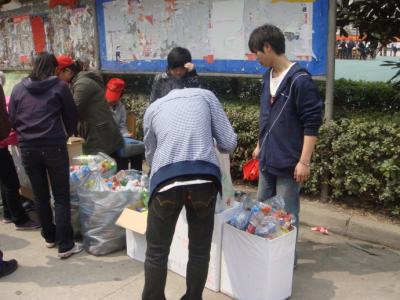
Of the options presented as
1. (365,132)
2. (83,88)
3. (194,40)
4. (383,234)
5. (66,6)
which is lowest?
(383,234)

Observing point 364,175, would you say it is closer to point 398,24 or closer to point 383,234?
point 383,234

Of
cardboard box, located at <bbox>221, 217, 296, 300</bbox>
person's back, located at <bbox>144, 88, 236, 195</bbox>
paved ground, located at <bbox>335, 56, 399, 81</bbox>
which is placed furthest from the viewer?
paved ground, located at <bbox>335, 56, 399, 81</bbox>

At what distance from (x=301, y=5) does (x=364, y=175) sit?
1.57 meters

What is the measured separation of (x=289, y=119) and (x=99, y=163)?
6.26 ft

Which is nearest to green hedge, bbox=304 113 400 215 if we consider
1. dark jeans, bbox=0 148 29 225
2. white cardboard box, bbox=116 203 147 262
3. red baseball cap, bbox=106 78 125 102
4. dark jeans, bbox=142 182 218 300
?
white cardboard box, bbox=116 203 147 262

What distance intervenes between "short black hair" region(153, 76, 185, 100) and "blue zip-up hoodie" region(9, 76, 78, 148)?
2.32ft

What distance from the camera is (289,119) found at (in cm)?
295

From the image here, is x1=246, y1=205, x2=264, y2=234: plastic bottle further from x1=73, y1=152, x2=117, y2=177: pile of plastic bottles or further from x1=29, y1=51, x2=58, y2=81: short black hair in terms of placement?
x1=29, y1=51, x2=58, y2=81: short black hair

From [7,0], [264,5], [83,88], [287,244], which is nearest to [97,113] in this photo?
[83,88]

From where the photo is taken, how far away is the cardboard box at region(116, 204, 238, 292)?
3.04 metres

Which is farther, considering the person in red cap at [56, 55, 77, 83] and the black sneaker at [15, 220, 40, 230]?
the black sneaker at [15, 220, 40, 230]

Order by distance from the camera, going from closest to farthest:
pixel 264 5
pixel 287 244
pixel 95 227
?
pixel 287 244 → pixel 95 227 → pixel 264 5

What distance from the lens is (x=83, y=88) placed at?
4.07m

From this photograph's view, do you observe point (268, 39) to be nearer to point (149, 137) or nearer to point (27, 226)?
point (149, 137)
